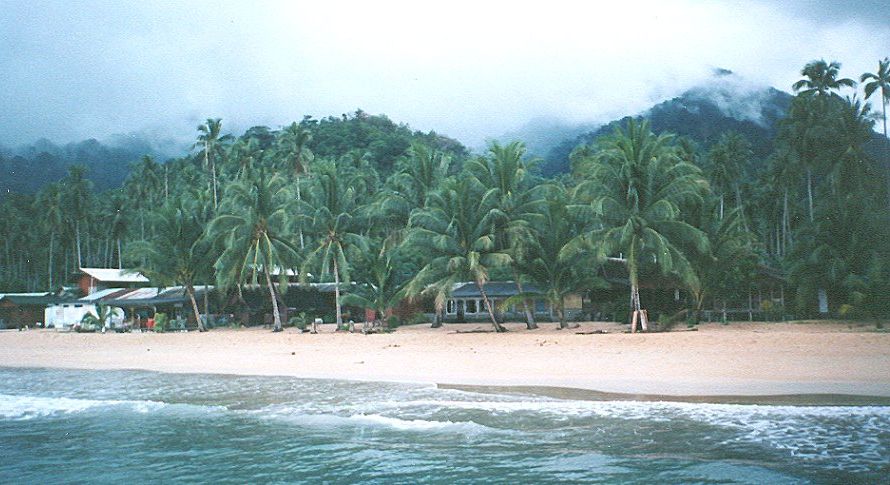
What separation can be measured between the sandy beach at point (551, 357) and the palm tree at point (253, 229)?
328 cm

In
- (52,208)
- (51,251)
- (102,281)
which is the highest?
(52,208)

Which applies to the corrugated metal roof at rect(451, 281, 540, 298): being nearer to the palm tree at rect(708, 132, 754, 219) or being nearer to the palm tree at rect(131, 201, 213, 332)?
the palm tree at rect(131, 201, 213, 332)

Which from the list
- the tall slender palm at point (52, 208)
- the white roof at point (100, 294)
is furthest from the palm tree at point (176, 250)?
the tall slender palm at point (52, 208)

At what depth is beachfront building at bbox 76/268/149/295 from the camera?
4871 centimetres

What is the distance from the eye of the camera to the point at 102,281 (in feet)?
160

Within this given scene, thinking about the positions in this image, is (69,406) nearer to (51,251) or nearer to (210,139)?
(210,139)

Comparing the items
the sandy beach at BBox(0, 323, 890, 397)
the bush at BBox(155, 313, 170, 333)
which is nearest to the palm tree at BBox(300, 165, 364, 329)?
the sandy beach at BBox(0, 323, 890, 397)

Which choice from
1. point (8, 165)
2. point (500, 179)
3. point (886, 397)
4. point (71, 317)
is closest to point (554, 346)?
point (500, 179)

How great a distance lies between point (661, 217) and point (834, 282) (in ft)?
25.6

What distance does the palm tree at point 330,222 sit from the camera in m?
32.4

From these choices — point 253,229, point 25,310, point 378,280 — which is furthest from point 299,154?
point 378,280

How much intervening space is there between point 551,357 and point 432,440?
31.0 ft

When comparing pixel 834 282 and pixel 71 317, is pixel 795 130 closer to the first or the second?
pixel 834 282

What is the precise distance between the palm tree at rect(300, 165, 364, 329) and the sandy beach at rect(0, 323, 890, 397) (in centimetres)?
316
